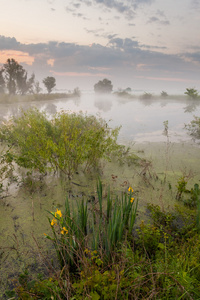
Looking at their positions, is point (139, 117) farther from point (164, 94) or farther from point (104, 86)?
point (104, 86)

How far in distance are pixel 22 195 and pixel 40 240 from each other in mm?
1537

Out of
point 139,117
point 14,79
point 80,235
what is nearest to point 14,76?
point 14,79

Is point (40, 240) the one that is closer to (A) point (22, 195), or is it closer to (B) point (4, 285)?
(B) point (4, 285)

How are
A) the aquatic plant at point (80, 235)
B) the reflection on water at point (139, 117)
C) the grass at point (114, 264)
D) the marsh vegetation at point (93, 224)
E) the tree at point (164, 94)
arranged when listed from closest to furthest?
the grass at point (114, 264)
the marsh vegetation at point (93, 224)
the aquatic plant at point (80, 235)
the reflection on water at point (139, 117)
the tree at point (164, 94)

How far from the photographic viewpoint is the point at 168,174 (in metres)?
5.83

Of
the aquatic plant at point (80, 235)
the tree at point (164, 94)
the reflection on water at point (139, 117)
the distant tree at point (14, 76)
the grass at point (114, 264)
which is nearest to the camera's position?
the grass at point (114, 264)

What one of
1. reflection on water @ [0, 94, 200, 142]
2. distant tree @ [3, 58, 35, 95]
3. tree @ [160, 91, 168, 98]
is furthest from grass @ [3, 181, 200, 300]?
tree @ [160, 91, 168, 98]

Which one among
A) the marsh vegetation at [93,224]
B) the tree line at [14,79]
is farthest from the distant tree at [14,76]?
the marsh vegetation at [93,224]

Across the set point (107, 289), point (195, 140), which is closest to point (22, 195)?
point (107, 289)

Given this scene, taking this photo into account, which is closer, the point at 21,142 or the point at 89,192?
the point at 89,192

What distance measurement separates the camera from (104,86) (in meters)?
60.2

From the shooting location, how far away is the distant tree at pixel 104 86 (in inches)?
2324

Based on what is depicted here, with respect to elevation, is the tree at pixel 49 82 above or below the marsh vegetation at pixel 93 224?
above

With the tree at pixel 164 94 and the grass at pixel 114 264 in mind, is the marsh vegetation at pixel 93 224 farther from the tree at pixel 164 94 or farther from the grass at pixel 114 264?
the tree at pixel 164 94
